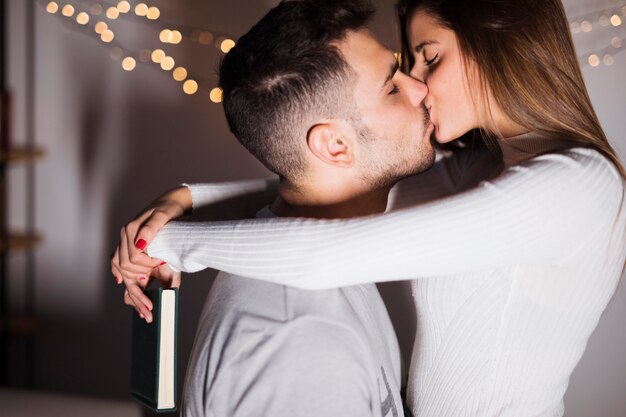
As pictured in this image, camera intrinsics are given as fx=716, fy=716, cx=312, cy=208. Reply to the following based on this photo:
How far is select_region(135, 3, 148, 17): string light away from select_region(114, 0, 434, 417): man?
113cm

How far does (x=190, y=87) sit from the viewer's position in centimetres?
226

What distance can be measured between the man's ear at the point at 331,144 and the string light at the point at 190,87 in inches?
44.6

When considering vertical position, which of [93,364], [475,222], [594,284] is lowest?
[93,364]

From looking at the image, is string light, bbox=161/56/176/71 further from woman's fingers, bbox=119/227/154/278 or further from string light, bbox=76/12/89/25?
woman's fingers, bbox=119/227/154/278

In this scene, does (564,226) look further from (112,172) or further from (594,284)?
(112,172)

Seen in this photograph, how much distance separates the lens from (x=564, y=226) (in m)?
0.98

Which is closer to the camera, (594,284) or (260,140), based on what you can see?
(594,284)

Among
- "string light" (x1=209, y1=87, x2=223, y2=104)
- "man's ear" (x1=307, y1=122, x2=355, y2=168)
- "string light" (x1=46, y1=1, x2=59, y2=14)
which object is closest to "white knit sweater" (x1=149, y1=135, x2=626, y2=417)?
"man's ear" (x1=307, y1=122, x2=355, y2=168)

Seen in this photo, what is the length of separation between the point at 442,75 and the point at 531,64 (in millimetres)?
156

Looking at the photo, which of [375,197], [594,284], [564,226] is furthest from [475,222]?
[375,197]

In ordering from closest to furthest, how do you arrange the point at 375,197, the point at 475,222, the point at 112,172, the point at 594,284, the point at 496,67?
the point at 475,222, the point at 594,284, the point at 496,67, the point at 375,197, the point at 112,172

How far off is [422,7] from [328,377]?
712 millimetres

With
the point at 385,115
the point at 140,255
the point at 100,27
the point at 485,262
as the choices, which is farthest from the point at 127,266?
the point at 100,27

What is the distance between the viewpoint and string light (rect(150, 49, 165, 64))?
2278 mm
